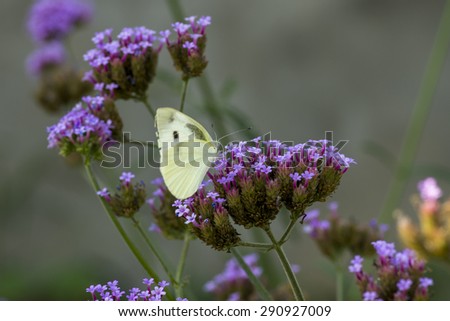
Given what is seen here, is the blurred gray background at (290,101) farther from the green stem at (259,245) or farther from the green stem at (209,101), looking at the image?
the green stem at (259,245)

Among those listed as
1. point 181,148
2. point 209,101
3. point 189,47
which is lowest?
point 181,148

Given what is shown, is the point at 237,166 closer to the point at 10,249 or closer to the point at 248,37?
the point at 248,37

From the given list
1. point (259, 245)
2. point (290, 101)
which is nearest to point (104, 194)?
point (259, 245)

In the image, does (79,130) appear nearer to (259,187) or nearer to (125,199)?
(125,199)

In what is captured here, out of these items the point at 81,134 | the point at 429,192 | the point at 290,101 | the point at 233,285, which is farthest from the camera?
the point at 290,101

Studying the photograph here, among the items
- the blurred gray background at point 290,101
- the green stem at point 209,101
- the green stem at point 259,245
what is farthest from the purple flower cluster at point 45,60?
the green stem at point 259,245

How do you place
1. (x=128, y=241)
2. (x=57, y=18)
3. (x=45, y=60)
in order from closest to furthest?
(x=128, y=241), (x=57, y=18), (x=45, y=60)

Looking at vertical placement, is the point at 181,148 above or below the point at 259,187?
above
